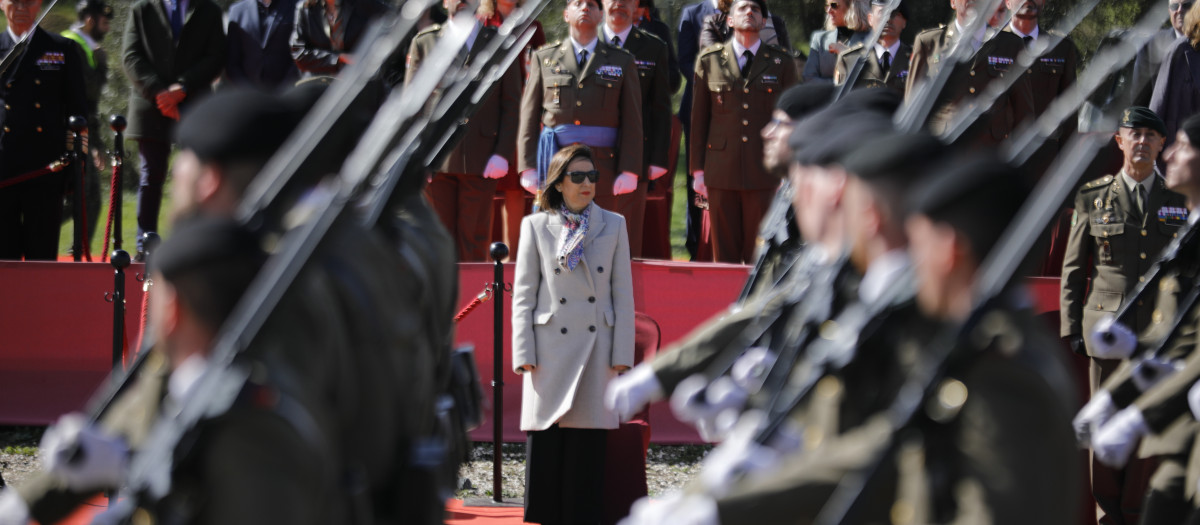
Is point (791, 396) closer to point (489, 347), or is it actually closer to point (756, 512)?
point (756, 512)

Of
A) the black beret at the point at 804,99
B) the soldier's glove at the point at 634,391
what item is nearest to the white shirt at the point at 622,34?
the black beret at the point at 804,99

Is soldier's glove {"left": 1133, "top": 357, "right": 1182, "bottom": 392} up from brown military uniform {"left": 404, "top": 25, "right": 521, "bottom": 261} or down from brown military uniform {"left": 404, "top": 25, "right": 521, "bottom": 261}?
down

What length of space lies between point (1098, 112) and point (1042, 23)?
713 cm

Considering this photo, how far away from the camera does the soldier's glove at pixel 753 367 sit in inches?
146

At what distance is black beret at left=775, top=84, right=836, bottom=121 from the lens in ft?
15.3

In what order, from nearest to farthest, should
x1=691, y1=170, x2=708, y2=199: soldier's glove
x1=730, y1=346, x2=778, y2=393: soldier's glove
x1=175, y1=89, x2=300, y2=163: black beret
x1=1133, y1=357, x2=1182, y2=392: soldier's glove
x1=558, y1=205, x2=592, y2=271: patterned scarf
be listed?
x1=175, y1=89, x2=300, y2=163: black beret < x1=730, y1=346, x2=778, y2=393: soldier's glove < x1=1133, y1=357, x2=1182, y2=392: soldier's glove < x1=558, y1=205, x2=592, y2=271: patterned scarf < x1=691, y1=170, x2=708, y2=199: soldier's glove

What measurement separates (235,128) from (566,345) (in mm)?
3314

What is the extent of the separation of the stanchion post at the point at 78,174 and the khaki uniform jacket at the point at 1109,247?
Result: 18.8ft

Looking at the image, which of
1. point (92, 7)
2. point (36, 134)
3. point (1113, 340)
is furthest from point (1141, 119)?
point (92, 7)

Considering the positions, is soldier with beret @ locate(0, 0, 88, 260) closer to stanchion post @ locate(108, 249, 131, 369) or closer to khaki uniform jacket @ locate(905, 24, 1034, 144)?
stanchion post @ locate(108, 249, 131, 369)

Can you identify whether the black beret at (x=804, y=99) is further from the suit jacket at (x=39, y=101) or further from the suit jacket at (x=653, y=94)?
the suit jacket at (x=39, y=101)

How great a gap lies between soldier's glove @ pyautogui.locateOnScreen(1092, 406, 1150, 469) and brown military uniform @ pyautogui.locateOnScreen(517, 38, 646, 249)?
14.5ft

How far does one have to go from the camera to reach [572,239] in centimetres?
614

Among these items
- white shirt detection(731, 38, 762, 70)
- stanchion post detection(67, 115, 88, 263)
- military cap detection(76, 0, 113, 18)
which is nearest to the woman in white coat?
white shirt detection(731, 38, 762, 70)
